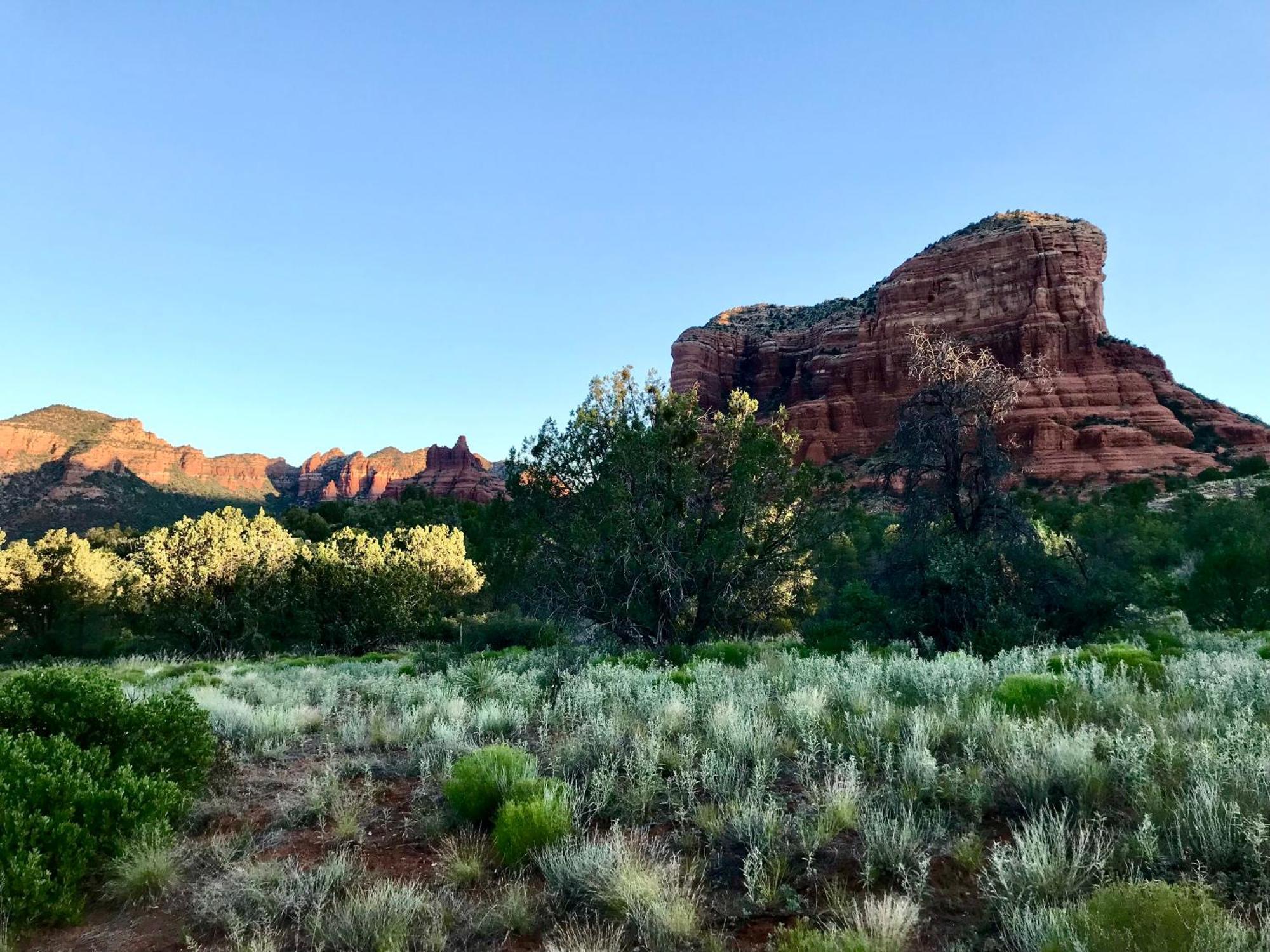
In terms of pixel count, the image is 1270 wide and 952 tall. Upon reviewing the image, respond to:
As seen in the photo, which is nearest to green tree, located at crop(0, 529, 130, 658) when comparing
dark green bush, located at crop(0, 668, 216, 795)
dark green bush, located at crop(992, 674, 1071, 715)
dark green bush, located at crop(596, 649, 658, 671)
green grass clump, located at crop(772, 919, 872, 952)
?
dark green bush, located at crop(596, 649, 658, 671)

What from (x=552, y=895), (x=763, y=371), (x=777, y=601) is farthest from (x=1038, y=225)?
(x=552, y=895)

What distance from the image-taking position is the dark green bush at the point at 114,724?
18.6 ft

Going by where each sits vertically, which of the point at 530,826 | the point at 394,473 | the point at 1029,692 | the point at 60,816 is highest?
the point at 394,473

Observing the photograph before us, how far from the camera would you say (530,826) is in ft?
13.5

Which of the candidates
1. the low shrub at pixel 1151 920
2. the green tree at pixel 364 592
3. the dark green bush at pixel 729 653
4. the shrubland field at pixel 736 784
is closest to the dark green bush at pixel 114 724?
the shrubland field at pixel 736 784

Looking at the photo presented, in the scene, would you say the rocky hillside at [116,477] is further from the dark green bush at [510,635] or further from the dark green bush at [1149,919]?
the dark green bush at [1149,919]

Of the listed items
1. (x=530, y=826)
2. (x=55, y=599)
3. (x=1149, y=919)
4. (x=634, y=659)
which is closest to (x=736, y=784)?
(x=530, y=826)

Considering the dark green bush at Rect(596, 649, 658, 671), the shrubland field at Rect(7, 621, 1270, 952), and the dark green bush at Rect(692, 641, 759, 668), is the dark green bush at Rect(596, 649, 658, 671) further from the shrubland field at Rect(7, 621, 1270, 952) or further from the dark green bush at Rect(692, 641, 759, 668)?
Answer: the shrubland field at Rect(7, 621, 1270, 952)

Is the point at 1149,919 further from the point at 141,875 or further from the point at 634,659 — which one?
the point at 634,659

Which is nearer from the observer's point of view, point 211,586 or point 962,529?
point 962,529

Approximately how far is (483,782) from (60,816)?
2.79m

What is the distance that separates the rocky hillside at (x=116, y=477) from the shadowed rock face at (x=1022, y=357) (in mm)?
49776

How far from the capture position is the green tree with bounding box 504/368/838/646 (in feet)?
52.3

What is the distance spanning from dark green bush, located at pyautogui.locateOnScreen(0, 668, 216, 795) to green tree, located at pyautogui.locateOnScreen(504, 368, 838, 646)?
1020cm
